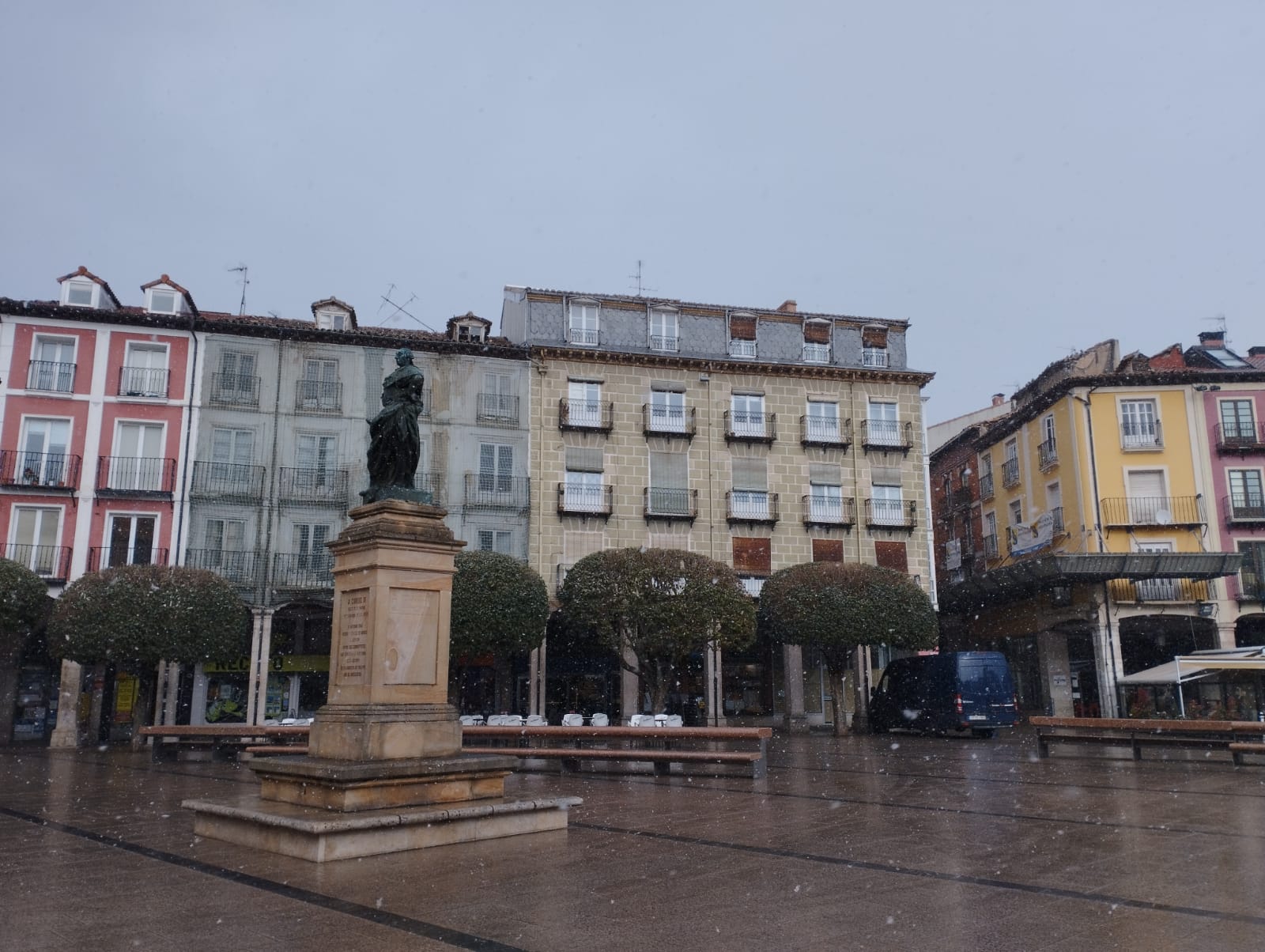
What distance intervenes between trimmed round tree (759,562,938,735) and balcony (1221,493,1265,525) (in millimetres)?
10577

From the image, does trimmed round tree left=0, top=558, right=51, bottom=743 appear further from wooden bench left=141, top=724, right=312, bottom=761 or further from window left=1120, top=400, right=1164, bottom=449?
window left=1120, top=400, right=1164, bottom=449

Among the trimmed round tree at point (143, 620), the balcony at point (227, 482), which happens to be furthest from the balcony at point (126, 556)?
the trimmed round tree at point (143, 620)

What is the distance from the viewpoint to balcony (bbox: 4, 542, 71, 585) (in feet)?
96.5

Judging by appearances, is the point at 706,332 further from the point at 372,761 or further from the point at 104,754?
the point at 372,761

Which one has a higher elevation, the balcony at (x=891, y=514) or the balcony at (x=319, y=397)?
the balcony at (x=319, y=397)

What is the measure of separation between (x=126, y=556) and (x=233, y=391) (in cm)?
582

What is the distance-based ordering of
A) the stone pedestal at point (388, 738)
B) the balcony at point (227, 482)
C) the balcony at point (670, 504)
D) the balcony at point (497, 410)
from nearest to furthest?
the stone pedestal at point (388, 738) < the balcony at point (227, 482) < the balcony at point (497, 410) < the balcony at point (670, 504)

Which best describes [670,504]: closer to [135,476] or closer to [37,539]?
[135,476]

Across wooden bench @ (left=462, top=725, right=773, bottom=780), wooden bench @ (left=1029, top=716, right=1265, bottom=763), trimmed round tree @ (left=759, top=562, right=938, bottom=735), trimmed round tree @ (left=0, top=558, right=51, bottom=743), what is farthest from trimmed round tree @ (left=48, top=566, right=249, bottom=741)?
wooden bench @ (left=1029, top=716, right=1265, bottom=763)

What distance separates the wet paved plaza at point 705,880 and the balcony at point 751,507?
22442mm

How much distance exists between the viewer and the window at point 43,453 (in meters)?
30.0

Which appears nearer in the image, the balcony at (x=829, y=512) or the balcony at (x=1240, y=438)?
the balcony at (x=1240, y=438)

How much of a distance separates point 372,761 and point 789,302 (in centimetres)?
3316

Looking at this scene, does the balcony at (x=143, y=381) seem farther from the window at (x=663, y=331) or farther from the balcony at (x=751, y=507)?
the balcony at (x=751, y=507)
